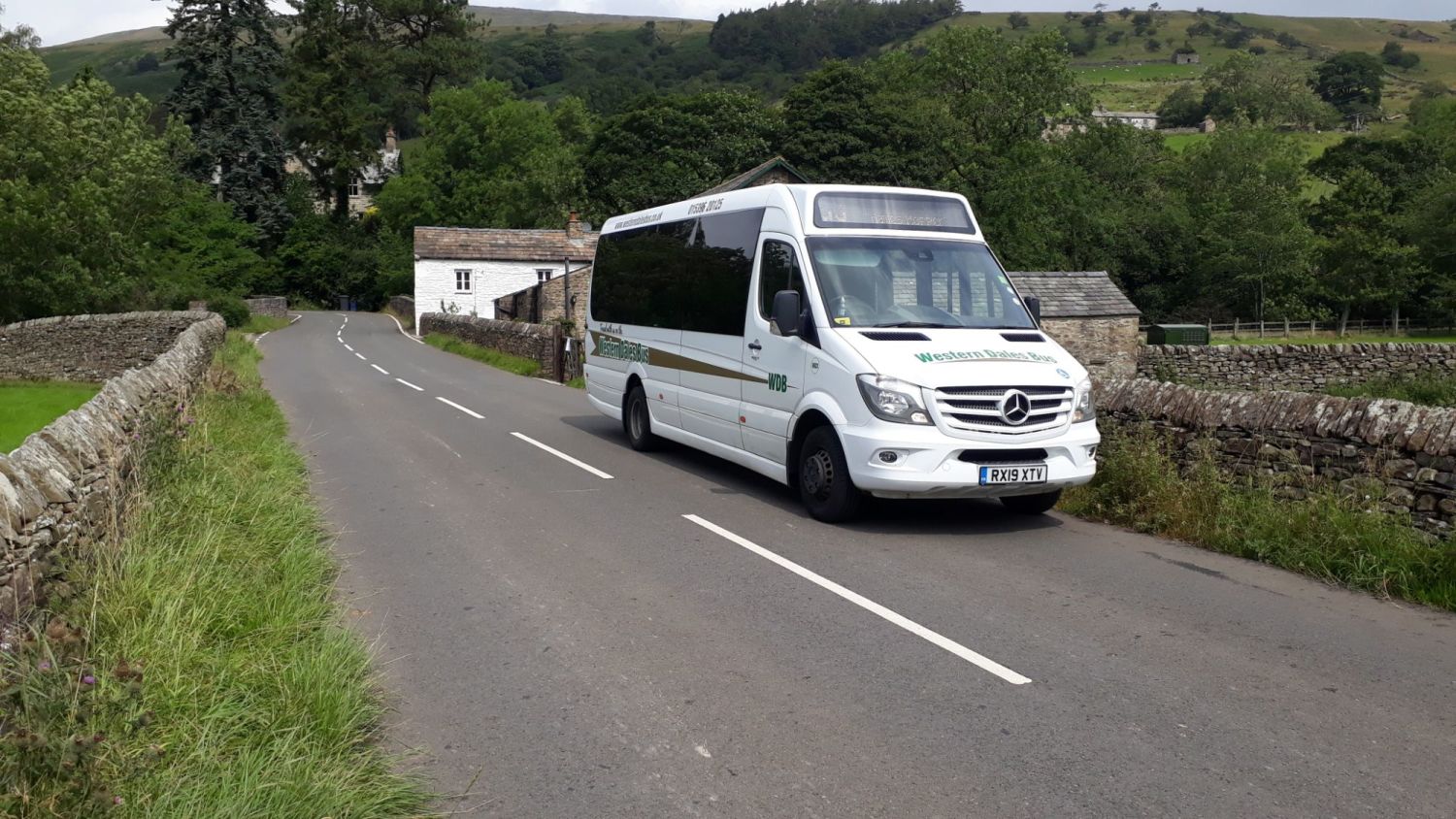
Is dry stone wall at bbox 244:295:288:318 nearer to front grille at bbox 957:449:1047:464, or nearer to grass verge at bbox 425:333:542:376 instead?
grass verge at bbox 425:333:542:376

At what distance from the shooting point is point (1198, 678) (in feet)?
18.7

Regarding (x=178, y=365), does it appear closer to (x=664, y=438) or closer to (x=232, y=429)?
(x=232, y=429)

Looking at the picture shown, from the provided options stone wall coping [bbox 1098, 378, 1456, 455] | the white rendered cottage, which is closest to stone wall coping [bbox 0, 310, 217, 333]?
the white rendered cottage

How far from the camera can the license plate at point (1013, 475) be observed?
8.88 m

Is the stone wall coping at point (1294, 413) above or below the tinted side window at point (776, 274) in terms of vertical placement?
below

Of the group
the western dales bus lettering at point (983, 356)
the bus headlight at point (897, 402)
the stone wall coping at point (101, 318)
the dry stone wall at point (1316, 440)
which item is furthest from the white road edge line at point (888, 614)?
the stone wall coping at point (101, 318)

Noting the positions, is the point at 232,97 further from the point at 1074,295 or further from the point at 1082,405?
the point at 1082,405

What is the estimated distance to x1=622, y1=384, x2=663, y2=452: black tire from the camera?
13.7 meters

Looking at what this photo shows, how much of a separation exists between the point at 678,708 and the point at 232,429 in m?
9.68

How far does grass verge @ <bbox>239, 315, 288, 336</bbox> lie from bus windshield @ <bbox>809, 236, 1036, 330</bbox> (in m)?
48.4

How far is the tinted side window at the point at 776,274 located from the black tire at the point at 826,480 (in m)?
1.43

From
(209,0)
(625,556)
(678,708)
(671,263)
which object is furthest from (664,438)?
(209,0)

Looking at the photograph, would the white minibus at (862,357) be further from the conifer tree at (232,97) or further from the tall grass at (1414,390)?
the conifer tree at (232,97)

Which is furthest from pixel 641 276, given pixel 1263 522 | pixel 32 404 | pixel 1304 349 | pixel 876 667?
pixel 1304 349
